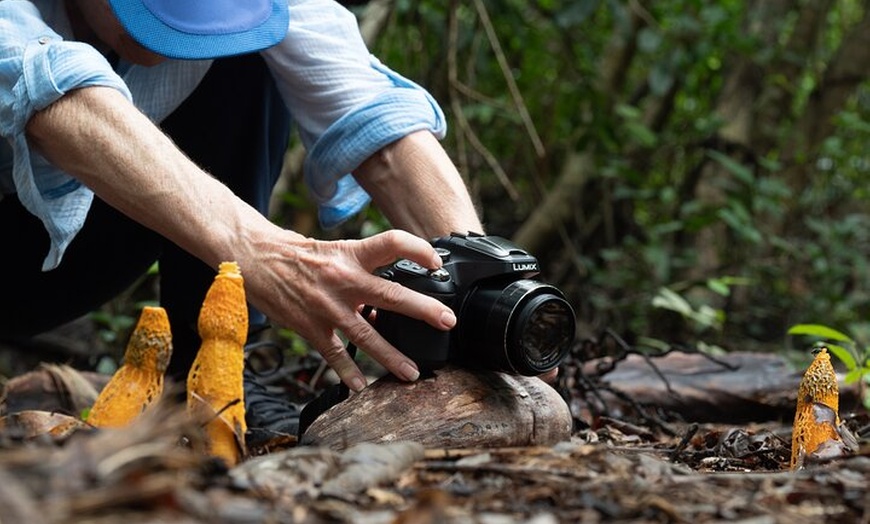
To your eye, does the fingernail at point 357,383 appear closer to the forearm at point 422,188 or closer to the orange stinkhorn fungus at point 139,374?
the orange stinkhorn fungus at point 139,374

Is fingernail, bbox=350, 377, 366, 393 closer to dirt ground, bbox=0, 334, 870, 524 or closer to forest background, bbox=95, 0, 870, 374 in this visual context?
dirt ground, bbox=0, 334, 870, 524

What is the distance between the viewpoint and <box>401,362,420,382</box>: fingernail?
1.89 metres

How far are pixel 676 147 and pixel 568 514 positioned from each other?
487 centimetres

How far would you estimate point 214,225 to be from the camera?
1.91 meters

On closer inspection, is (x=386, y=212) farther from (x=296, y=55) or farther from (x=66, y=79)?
(x=66, y=79)

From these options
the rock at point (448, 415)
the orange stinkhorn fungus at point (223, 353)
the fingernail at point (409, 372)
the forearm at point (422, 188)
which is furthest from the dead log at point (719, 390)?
the orange stinkhorn fungus at point (223, 353)

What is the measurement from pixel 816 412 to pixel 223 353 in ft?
3.40

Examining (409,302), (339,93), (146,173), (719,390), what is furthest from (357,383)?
(719,390)

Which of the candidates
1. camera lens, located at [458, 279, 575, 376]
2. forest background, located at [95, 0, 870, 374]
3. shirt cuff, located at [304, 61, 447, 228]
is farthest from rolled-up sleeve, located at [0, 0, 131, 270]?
forest background, located at [95, 0, 870, 374]

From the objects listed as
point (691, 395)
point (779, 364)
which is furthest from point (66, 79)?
point (779, 364)

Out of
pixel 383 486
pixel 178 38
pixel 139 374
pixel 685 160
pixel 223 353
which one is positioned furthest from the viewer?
pixel 685 160

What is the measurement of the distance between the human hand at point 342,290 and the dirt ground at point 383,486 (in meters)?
0.46

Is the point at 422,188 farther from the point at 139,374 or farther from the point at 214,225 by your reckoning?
the point at 139,374

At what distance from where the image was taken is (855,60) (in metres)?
5.67
